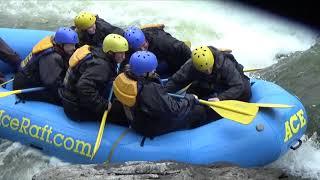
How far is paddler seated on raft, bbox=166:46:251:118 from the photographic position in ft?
16.5

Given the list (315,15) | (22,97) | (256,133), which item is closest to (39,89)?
(22,97)

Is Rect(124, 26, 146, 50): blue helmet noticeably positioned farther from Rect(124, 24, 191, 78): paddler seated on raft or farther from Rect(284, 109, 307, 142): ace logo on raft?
Rect(284, 109, 307, 142): ace logo on raft

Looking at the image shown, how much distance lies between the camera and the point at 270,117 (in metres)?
4.88

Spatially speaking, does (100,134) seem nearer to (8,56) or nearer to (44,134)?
(44,134)

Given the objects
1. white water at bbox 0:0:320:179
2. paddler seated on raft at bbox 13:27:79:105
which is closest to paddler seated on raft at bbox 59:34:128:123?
paddler seated on raft at bbox 13:27:79:105

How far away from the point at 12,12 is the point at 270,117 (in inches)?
282

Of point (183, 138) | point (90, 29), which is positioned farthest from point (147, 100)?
point (90, 29)

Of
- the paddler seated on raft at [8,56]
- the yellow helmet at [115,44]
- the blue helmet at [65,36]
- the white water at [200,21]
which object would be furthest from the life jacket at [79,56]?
the white water at [200,21]

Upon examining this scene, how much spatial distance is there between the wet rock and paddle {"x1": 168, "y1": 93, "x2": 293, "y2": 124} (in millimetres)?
471

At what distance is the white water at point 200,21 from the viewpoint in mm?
8898

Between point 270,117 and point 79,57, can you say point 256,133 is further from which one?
point 79,57

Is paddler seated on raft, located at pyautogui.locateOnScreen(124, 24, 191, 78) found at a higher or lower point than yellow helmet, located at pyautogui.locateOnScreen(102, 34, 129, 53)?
lower

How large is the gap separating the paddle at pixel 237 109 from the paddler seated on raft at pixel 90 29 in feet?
5.18

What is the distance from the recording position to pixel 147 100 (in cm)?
465
